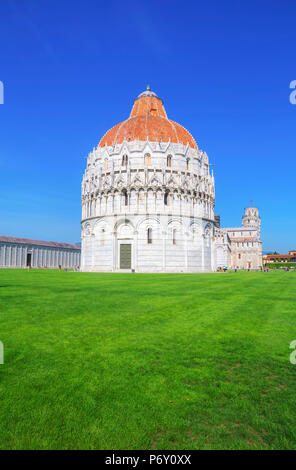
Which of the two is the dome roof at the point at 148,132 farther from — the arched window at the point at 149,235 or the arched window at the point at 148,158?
the arched window at the point at 149,235

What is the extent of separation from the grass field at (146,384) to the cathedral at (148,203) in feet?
149

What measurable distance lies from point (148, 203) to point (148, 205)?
1.28 feet

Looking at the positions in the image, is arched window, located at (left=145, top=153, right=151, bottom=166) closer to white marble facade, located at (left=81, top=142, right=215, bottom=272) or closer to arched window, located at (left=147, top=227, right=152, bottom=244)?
white marble facade, located at (left=81, top=142, right=215, bottom=272)

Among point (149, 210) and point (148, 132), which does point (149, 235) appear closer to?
point (149, 210)

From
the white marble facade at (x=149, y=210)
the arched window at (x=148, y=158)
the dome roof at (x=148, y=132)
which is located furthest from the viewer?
the dome roof at (x=148, y=132)

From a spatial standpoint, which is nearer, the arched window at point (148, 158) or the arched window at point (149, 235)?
the arched window at point (149, 235)

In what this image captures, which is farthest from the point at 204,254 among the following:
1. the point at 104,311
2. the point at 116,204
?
the point at 104,311

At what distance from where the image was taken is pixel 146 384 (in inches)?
180

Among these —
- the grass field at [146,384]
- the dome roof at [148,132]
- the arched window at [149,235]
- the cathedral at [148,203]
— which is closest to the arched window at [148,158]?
the cathedral at [148,203]

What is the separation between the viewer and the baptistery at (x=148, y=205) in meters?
54.2

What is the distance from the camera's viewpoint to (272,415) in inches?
152

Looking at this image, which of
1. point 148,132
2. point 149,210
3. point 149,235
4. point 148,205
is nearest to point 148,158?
point 148,132

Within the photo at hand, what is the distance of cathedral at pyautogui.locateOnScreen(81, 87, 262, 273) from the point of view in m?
54.2
